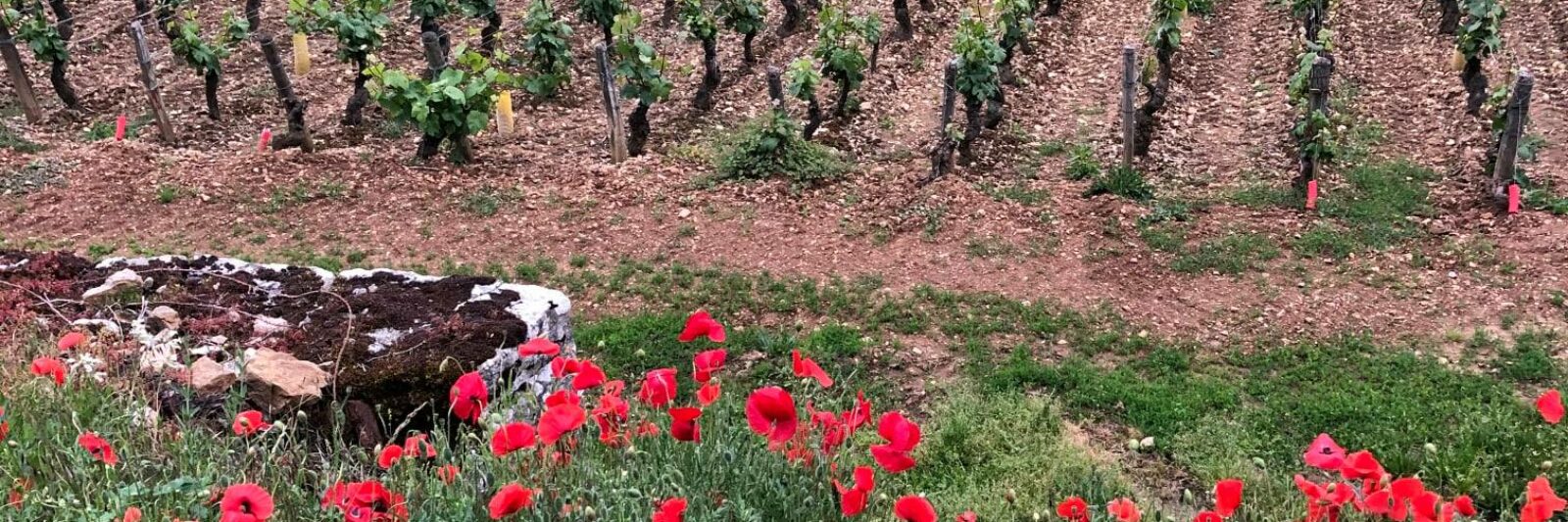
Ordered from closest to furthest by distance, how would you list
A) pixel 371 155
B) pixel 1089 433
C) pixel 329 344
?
pixel 329 344 → pixel 1089 433 → pixel 371 155

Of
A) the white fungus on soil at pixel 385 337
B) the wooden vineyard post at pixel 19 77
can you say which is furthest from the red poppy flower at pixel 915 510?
the wooden vineyard post at pixel 19 77

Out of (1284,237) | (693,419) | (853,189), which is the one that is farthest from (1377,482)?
(853,189)

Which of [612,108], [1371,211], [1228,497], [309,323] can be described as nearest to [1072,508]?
[1228,497]

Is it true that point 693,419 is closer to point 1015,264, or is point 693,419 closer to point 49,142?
point 1015,264

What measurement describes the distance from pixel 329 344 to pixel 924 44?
8600 millimetres

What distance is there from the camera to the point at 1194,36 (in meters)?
11.3

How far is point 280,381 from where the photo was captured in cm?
317

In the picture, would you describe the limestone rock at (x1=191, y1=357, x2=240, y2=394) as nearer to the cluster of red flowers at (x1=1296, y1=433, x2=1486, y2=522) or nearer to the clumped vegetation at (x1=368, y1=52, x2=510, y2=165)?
the cluster of red flowers at (x1=1296, y1=433, x2=1486, y2=522)

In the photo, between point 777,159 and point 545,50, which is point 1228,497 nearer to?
point 777,159

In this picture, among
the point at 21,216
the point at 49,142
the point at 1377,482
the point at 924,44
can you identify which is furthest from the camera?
the point at 924,44

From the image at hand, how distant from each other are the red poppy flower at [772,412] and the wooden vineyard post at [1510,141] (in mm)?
6186

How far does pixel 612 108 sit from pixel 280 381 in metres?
5.01

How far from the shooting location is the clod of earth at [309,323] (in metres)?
3.33

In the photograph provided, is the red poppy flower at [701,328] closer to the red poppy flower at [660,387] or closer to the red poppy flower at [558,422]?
the red poppy flower at [660,387]
